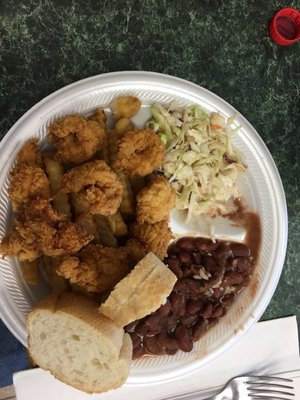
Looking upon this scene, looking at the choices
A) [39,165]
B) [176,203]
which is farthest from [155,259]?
[39,165]

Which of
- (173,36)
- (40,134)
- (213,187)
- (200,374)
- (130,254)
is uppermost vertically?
(173,36)

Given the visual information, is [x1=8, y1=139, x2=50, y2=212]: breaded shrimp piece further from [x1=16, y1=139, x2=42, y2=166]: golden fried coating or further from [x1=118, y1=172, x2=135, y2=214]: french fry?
[x1=118, y1=172, x2=135, y2=214]: french fry

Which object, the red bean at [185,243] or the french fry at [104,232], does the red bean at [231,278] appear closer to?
the red bean at [185,243]

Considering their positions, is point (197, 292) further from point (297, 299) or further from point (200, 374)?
point (297, 299)

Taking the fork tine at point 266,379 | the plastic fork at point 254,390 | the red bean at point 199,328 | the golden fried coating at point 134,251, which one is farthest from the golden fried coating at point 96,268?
the fork tine at point 266,379

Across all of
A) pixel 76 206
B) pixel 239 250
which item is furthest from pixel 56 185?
pixel 239 250

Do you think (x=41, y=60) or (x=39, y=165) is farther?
(x=41, y=60)

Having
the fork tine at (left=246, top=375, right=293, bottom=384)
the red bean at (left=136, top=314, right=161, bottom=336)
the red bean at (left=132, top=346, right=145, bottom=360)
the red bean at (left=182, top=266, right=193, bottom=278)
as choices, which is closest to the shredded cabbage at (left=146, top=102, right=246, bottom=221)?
the red bean at (left=182, top=266, right=193, bottom=278)
